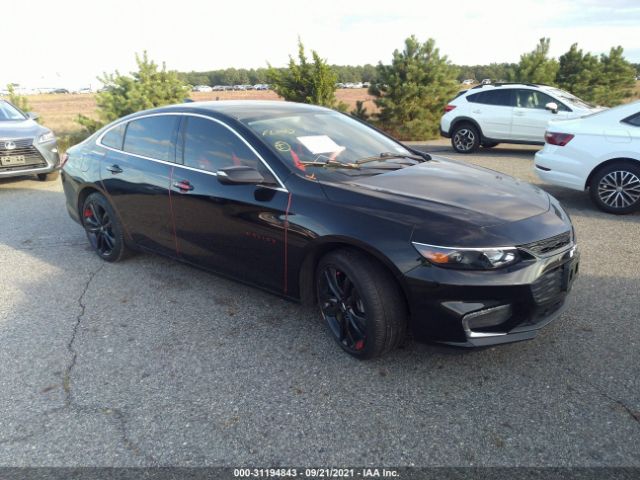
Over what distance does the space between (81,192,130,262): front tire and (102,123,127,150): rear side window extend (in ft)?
1.70

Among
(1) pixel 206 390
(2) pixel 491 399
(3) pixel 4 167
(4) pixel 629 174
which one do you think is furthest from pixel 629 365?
(3) pixel 4 167

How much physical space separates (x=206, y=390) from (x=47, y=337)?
1.46 m

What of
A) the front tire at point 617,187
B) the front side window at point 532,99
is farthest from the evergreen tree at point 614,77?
the front tire at point 617,187

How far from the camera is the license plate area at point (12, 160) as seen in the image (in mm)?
8508

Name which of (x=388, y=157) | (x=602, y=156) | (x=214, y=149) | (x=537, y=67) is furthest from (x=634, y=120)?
(x=537, y=67)

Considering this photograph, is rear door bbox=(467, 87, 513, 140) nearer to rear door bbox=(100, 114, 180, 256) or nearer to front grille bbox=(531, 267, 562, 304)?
rear door bbox=(100, 114, 180, 256)

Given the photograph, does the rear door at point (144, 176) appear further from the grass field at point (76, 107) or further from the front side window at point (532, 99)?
the front side window at point (532, 99)

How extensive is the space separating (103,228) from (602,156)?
19.6 feet

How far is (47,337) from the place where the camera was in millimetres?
3617

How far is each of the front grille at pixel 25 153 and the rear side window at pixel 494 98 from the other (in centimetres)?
958

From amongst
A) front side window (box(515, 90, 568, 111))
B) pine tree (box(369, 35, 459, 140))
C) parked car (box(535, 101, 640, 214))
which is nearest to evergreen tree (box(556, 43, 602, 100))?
pine tree (box(369, 35, 459, 140))

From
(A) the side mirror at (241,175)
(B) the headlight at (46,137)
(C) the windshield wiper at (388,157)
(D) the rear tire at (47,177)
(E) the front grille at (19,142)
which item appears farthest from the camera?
(D) the rear tire at (47,177)

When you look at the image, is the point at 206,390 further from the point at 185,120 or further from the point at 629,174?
the point at 629,174

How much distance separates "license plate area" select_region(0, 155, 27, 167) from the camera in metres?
8.51
